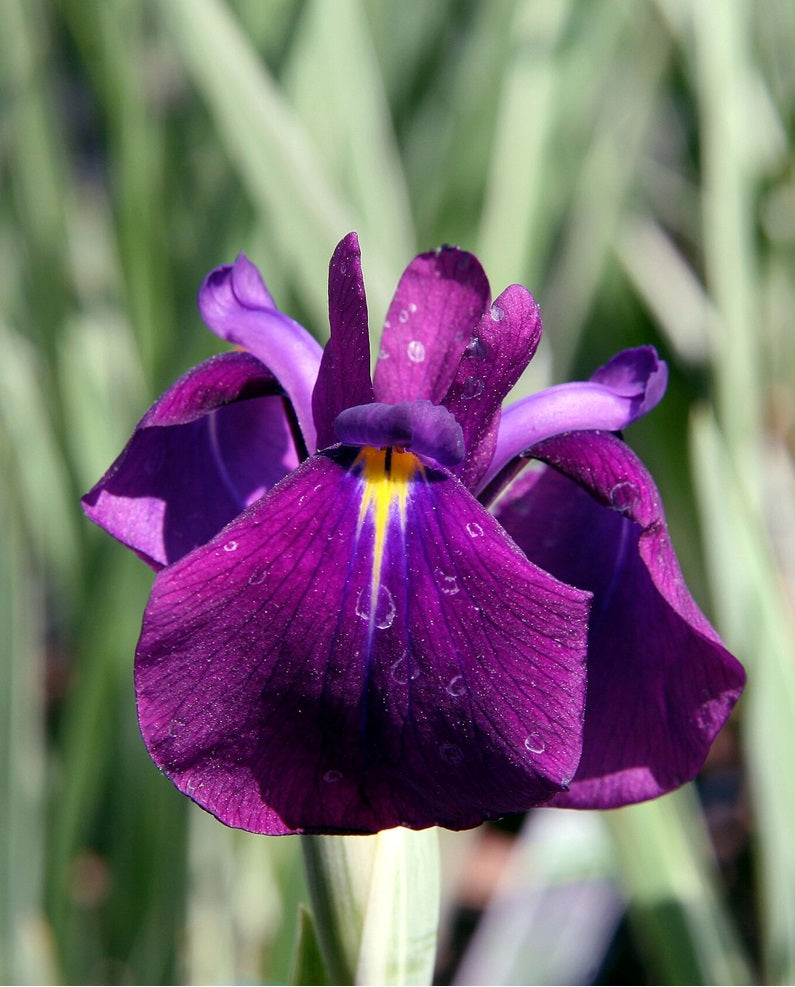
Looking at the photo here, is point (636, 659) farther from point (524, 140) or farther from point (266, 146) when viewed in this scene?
point (524, 140)

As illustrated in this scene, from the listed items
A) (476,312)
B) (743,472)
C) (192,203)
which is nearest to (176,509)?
(476,312)

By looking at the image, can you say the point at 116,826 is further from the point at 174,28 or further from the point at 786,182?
the point at 786,182

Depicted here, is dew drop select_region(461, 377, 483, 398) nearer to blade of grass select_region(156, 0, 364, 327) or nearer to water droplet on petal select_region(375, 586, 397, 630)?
water droplet on petal select_region(375, 586, 397, 630)

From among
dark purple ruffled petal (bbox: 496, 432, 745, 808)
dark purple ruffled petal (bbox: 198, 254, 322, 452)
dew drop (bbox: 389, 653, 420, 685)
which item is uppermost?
dark purple ruffled petal (bbox: 198, 254, 322, 452)

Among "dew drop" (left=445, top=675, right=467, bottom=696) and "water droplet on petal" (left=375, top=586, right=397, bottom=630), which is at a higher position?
"water droplet on petal" (left=375, top=586, right=397, bottom=630)

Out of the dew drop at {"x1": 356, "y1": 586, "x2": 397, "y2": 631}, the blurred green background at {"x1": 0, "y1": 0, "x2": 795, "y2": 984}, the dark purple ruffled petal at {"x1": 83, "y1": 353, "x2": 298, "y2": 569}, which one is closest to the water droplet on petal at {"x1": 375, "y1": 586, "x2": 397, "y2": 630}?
the dew drop at {"x1": 356, "y1": 586, "x2": 397, "y2": 631}

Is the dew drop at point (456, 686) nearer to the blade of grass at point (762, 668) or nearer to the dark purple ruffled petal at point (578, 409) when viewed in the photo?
the dark purple ruffled petal at point (578, 409)
